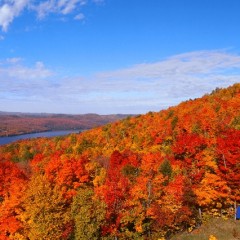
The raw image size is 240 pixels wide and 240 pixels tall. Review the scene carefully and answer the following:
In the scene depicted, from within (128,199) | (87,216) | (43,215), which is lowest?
(87,216)

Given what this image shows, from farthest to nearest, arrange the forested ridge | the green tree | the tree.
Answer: the forested ridge, the green tree, the tree

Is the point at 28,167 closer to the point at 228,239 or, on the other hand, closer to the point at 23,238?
the point at 23,238

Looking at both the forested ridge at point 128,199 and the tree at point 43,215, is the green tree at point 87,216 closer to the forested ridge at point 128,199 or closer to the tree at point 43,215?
the forested ridge at point 128,199

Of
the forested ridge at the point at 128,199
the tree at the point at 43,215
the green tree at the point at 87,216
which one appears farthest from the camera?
the forested ridge at the point at 128,199

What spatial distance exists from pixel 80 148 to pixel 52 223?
86.6 meters

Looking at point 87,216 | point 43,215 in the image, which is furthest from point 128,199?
point 43,215

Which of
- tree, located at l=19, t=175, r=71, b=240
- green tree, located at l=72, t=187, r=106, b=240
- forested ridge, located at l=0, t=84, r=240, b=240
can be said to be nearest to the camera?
tree, located at l=19, t=175, r=71, b=240

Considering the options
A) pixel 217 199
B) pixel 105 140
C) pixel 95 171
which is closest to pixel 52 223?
pixel 217 199

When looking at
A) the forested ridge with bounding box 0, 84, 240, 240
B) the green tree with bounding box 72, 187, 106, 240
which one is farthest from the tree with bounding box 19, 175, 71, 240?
the green tree with bounding box 72, 187, 106, 240

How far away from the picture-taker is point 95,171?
76.2 metres

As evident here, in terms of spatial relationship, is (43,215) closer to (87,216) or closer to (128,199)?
(87,216)

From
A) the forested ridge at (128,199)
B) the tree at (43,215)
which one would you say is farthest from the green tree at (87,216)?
the tree at (43,215)

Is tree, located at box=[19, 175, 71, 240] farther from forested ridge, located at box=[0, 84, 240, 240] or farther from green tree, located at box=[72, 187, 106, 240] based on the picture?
green tree, located at box=[72, 187, 106, 240]

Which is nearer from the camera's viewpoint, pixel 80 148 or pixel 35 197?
pixel 35 197
